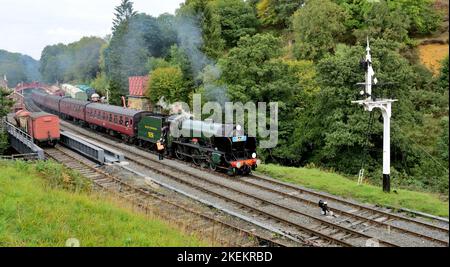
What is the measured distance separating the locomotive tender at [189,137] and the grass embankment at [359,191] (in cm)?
177

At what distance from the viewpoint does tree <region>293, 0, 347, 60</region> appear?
124 feet

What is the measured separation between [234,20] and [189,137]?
3580 centimetres

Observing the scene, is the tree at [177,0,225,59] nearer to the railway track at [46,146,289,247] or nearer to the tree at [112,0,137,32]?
the tree at [112,0,137,32]

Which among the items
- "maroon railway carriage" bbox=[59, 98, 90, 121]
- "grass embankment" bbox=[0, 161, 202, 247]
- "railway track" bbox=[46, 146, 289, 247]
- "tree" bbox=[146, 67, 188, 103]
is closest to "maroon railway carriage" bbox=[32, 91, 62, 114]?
"maroon railway carriage" bbox=[59, 98, 90, 121]

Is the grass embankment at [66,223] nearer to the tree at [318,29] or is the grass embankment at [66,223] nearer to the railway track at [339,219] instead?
the railway track at [339,219]

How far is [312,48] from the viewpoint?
1484 inches

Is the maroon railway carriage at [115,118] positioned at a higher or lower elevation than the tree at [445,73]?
lower

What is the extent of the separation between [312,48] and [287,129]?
45.7ft

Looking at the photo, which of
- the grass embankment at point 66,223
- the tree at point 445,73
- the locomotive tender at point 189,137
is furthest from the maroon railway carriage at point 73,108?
the tree at point 445,73

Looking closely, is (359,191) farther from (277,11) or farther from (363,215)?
(277,11)

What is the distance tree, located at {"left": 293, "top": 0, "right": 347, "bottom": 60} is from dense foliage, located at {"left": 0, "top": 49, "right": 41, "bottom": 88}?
208 ft

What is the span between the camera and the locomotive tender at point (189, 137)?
18516 mm

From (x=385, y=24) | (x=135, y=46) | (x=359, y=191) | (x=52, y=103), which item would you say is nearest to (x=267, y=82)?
(x=359, y=191)

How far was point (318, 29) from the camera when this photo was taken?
126 ft
